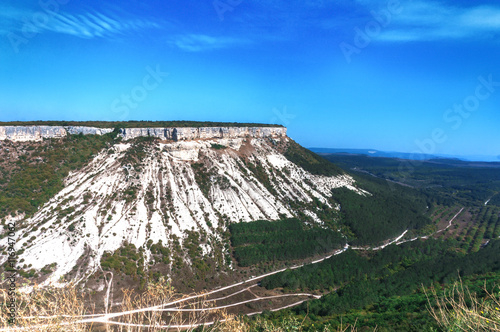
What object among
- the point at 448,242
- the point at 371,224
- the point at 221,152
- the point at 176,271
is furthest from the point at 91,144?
the point at 448,242

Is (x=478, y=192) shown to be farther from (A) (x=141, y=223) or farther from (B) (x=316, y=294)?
(A) (x=141, y=223)

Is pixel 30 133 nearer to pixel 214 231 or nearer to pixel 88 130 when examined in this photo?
pixel 88 130

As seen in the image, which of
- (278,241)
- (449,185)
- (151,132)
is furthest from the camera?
(449,185)

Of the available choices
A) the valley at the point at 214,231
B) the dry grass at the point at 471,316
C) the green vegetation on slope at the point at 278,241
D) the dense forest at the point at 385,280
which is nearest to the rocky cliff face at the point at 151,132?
the valley at the point at 214,231

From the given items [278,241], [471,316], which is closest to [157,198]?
[278,241]

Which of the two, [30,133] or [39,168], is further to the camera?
[30,133]

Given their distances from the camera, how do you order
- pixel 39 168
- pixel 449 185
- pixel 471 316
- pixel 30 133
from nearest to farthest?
pixel 471 316 → pixel 39 168 → pixel 30 133 → pixel 449 185

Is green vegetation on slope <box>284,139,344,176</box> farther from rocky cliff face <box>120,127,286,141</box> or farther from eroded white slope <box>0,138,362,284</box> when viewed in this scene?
rocky cliff face <box>120,127,286,141</box>
